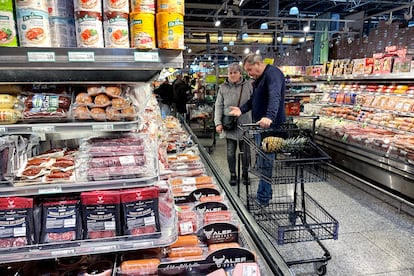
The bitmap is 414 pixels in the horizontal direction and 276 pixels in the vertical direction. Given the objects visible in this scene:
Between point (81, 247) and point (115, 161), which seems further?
point (115, 161)

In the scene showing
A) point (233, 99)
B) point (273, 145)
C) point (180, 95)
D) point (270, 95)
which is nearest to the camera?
point (273, 145)

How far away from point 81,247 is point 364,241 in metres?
2.77

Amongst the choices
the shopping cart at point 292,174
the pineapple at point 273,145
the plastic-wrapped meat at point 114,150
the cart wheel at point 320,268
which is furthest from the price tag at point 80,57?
the cart wheel at point 320,268

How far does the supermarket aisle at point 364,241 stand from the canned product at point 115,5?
243cm

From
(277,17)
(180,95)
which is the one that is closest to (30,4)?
(180,95)

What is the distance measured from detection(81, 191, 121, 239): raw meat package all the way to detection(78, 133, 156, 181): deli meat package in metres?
0.09

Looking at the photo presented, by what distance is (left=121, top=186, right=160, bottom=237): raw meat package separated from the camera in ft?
4.88

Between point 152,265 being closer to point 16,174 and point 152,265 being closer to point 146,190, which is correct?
point 146,190

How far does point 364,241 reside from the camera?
3074mm

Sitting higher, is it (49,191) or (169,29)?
(169,29)

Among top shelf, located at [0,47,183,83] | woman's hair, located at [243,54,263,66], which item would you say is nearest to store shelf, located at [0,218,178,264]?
top shelf, located at [0,47,183,83]

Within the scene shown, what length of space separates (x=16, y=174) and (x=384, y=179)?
A: 166 inches

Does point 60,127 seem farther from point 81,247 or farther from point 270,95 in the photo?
point 270,95

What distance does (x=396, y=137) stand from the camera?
4.21 m
